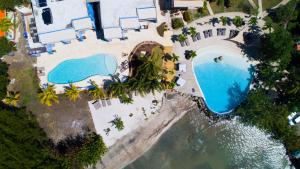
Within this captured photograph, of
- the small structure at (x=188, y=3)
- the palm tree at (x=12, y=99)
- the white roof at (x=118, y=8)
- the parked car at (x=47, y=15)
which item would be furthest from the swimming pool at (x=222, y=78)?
the palm tree at (x=12, y=99)

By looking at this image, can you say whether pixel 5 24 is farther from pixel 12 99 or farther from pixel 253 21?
pixel 253 21

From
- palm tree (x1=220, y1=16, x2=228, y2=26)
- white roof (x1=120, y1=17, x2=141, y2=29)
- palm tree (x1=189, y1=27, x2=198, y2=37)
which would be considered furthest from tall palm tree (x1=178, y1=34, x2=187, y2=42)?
white roof (x1=120, y1=17, x2=141, y2=29)

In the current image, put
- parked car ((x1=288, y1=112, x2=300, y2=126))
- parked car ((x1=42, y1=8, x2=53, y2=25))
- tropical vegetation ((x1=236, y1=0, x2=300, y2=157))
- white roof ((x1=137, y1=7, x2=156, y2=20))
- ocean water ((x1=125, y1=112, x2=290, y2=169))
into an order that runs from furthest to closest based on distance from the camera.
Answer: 1. ocean water ((x1=125, y1=112, x2=290, y2=169))
2. parked car ((x1=288, y1=112, x2=300, y2=126))
3. parked car ((x1=42, y1=8, x2=53, y2=25))
4. white roof ((x1=137, y1=7, x2=156, y2=20))
5. tropical vegetation ((x1=236, y1=0, x2=300, y2=157))

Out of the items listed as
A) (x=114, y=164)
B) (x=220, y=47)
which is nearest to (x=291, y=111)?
(x=220, y=47)

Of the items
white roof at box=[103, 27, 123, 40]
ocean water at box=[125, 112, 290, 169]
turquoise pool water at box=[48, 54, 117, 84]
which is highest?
white roof at box=[103, 27, 123, 40]

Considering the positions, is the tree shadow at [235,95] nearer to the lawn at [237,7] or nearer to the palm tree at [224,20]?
the palm tree at [224,20]

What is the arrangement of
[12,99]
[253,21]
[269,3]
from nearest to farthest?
[253,21]
[12,99]
[269,3]

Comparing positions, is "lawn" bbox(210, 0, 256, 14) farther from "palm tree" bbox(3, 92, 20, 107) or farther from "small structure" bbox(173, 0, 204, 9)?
"palm tree" bbox(3, 92, 20, 107)

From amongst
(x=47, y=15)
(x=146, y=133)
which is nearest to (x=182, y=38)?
(x=146, y=133)
